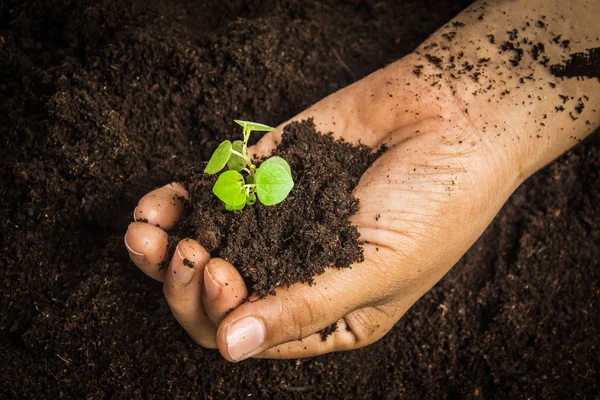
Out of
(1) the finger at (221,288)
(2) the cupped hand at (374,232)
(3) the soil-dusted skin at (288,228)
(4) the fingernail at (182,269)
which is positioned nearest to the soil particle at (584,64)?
(2) the cupped hand at (374,232)

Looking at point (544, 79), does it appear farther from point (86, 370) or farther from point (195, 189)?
point (86, 370)

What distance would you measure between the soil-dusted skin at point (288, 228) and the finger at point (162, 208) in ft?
0.18

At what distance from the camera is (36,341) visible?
81.3 inches

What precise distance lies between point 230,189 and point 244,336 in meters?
0.49

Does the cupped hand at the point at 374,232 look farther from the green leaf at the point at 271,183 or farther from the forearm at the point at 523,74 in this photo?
the green leaf at the point at 271,183

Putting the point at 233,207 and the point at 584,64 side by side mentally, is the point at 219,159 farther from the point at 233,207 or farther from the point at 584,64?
the point at 584,64

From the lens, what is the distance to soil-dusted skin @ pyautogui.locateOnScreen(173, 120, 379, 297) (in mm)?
1688

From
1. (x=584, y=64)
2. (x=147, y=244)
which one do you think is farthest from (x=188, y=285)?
(x=584, y=64)

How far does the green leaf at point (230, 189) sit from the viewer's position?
1.64 meters

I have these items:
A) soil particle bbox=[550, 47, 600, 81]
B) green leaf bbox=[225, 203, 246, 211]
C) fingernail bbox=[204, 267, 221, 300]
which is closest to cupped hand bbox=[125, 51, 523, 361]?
fingernail bbox=[204, 267, 221, 300]

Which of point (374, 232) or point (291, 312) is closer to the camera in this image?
point (291, 312)

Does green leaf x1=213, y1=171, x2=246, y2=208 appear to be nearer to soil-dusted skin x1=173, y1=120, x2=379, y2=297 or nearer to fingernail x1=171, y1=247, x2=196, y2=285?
soil-dusted skin x1=173, y1=120, x2=379, y2=297

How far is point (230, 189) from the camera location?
1636mm

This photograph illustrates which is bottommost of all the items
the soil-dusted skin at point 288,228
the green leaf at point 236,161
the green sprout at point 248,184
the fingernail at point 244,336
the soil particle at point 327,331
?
the soil particle at point 327,331
